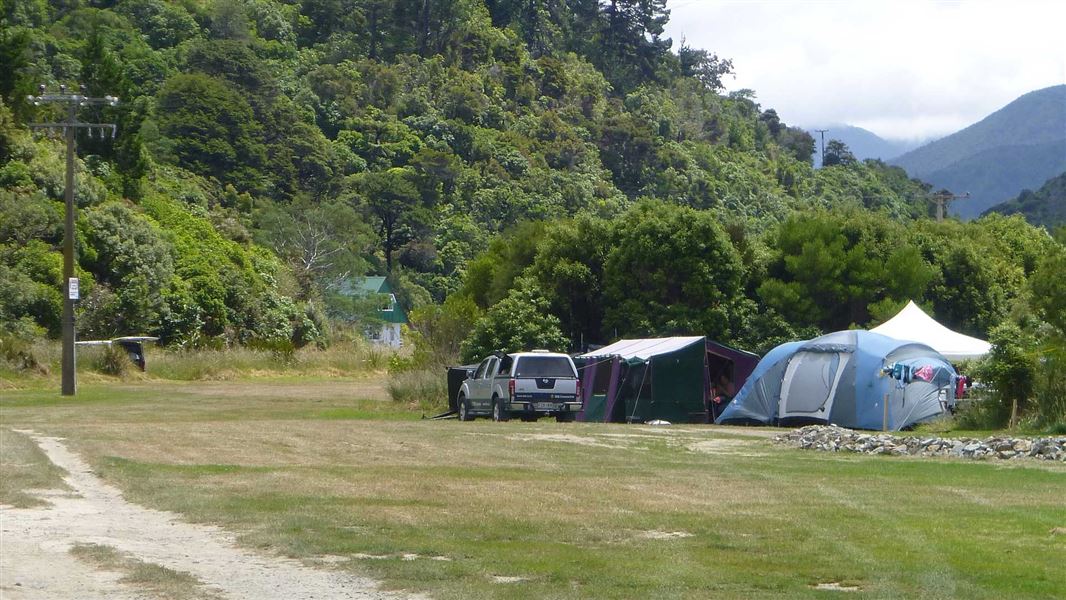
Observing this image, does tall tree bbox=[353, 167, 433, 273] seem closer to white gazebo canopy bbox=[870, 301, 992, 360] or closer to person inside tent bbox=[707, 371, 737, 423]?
white gazebo canopy bbox=[870, 301, 992, 360]

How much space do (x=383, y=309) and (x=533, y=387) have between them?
209ft

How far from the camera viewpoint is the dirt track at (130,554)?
31.4ft

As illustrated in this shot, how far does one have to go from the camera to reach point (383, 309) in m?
94.8

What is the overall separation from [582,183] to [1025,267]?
5591 centimetres

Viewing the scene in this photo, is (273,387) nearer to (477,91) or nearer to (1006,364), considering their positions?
(1006,364)

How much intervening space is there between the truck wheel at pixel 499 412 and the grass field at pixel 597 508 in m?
5.81

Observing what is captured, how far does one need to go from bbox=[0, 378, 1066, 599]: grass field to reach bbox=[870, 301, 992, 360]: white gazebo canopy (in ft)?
40.7

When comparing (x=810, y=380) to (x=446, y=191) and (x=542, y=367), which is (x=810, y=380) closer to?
(x=542, y=367)

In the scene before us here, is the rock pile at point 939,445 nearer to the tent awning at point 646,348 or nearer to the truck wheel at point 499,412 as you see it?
the truck wheel at point 499,412

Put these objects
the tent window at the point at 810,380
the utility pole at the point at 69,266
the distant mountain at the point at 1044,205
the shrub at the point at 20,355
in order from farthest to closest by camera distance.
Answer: the distant mountain at the point at 1044,205 < the shrub at the point at 20,355 < the utility pole at the point at 69,266 < the tent window at the point at 810,380

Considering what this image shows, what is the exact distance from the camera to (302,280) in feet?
278

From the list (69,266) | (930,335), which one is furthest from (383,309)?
(930,335)

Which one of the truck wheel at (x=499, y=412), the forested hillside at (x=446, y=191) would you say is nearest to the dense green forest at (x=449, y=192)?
the forested hillside at (x=446, y=191)

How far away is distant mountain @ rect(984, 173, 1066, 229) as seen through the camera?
4926 inches
